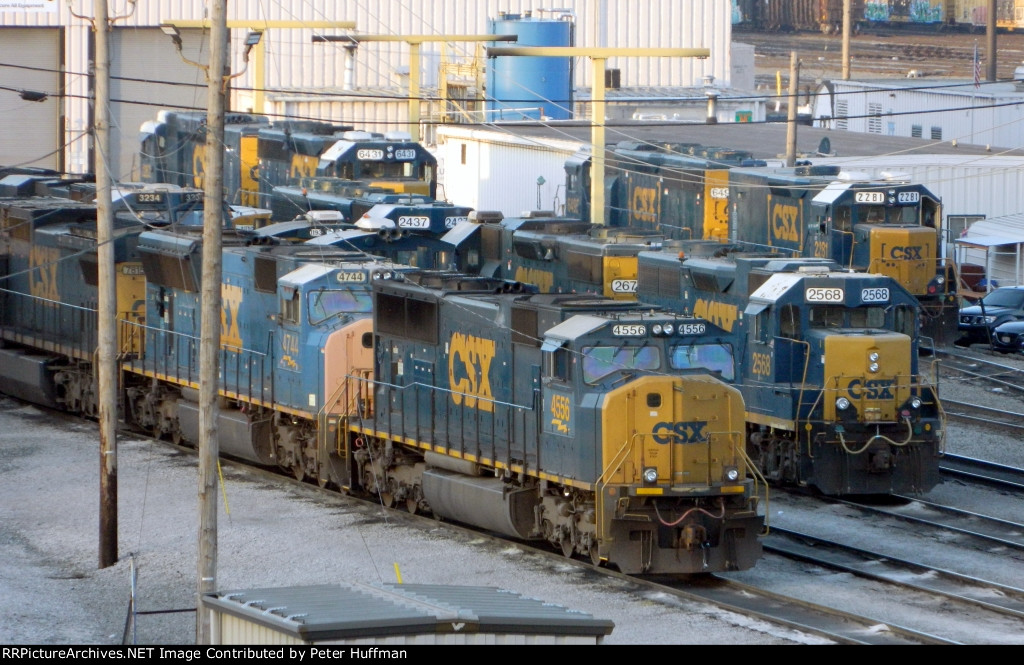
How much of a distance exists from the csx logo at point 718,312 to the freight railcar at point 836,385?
772mm

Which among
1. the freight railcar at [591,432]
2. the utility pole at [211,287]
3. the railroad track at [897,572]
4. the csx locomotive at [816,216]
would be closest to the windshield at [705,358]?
the freight railcar at [591,432]

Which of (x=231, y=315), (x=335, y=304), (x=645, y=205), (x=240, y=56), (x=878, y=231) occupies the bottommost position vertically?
(x=231, y=315)

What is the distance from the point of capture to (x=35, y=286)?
31312 millimetres

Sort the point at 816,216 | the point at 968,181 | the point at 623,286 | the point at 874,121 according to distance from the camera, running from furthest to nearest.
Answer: the point at 874,121 → the point at 968,181 → the point at 816,216 → the point at 623,286

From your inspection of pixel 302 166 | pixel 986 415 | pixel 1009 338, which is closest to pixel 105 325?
pixel 986 415

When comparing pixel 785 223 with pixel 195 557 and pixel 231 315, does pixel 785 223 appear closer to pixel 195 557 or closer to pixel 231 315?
pixel 231 315

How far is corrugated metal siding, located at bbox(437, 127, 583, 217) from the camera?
156ft

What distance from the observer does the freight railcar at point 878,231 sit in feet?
105

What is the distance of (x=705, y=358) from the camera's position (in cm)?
1825

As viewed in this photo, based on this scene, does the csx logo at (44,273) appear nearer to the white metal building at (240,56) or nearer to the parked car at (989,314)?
the parked car at (989,314)

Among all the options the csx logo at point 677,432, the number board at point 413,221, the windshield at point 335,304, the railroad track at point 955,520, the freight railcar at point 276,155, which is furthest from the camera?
the freight railcar at point 276,155

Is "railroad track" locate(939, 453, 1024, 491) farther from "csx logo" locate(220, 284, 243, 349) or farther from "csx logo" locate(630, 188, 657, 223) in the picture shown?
"csx logo" locate(630, 188, 657, 223)

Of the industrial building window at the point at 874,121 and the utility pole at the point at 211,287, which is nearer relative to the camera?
the utility pole at the point at 211,287

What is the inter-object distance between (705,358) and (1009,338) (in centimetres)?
1816
